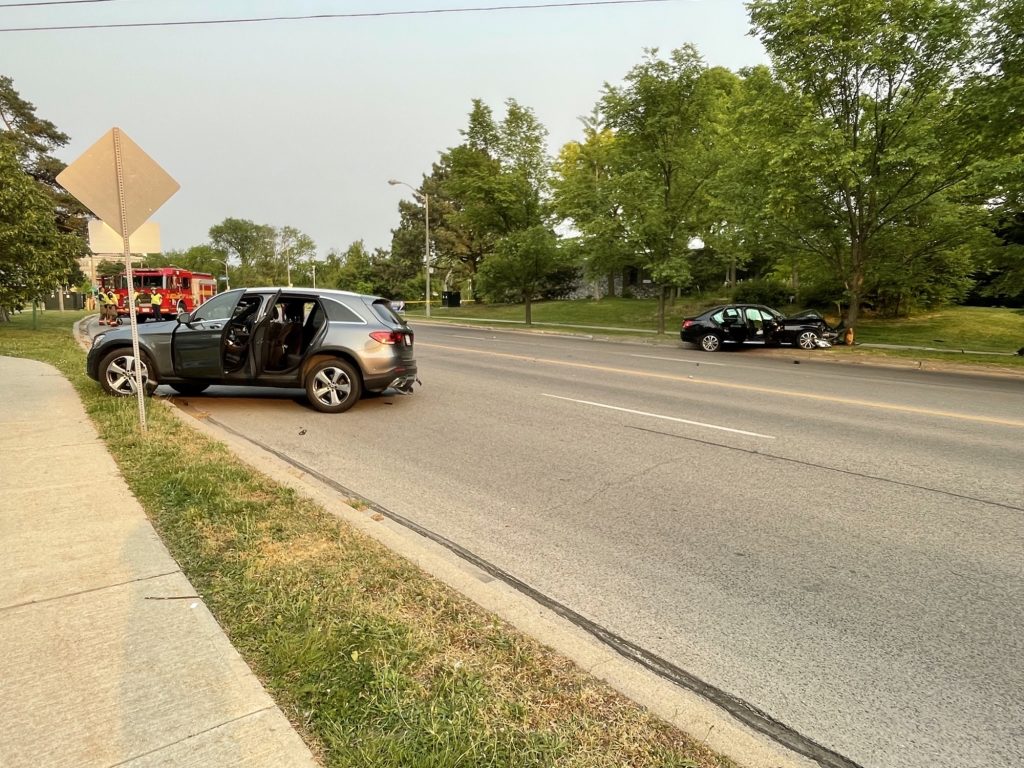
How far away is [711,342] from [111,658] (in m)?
19.6

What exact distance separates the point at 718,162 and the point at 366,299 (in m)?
18.6

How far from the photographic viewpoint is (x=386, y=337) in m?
8.69

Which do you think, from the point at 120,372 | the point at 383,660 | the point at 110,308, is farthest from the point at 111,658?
the point at 110,308

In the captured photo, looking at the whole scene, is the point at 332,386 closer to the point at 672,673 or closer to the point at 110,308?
the point at 672,673

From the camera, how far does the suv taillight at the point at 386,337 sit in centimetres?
862

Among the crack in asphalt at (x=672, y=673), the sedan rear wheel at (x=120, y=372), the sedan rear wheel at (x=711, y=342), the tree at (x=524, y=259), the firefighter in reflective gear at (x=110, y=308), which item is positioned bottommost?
the crack in asphalt at (x=672, y=673)

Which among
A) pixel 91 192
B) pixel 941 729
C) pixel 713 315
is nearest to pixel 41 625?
pixel 941 729

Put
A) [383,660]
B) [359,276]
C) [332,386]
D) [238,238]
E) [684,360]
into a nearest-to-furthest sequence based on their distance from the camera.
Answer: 1. [383,660]
2. [332,386]
3. [684,360]
4. [359,276]
5. [238,238]

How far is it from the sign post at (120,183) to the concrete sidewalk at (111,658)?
2875mm

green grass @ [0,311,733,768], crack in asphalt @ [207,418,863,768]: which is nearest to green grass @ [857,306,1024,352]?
crack in asphalt @ [207,418,863,768]

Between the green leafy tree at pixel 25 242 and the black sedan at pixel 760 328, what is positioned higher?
the green leafy tree at pixel 25 242

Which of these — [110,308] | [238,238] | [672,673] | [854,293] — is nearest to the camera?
[672,673]

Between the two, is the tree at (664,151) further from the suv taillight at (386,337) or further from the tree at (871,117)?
the suv taillight at (386,337)

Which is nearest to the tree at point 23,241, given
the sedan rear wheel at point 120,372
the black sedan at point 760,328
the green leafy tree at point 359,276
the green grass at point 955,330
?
the sedan rear wheel at point 120,372
